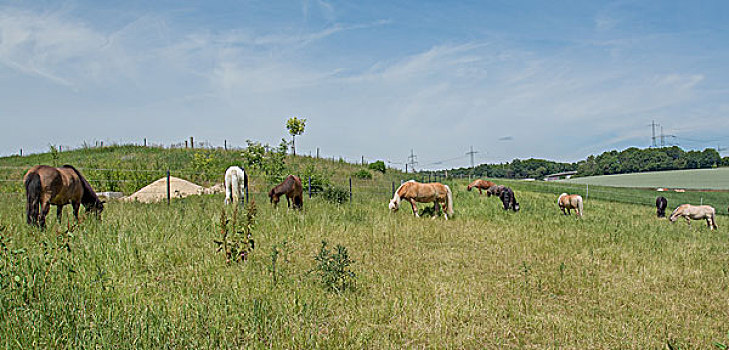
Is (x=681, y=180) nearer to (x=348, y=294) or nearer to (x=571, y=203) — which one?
(x=571, y=203)

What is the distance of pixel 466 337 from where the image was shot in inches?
171

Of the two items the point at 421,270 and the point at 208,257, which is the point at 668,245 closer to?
the point at 421,270

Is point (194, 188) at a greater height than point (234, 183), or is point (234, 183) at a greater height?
point (234, 183)

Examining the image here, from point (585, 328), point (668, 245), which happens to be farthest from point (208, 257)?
point (668, 245)

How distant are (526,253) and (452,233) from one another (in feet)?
7.20

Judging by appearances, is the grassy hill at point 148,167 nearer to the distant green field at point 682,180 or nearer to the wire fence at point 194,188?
the wire fence at point 194,188

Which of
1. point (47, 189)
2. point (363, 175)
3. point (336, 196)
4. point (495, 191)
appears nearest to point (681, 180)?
point (495, 191)

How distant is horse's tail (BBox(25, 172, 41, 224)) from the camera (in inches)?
295

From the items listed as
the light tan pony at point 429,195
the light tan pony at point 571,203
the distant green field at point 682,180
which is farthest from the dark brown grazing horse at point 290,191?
the distant green field at point 682,180

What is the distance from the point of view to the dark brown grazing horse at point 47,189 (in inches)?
297

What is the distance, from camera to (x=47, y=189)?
7754 mm

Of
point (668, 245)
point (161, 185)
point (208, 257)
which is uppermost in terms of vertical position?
point (161, 185)

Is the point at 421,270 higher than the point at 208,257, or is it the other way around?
the point at 208,257

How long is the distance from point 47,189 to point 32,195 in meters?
0.28
